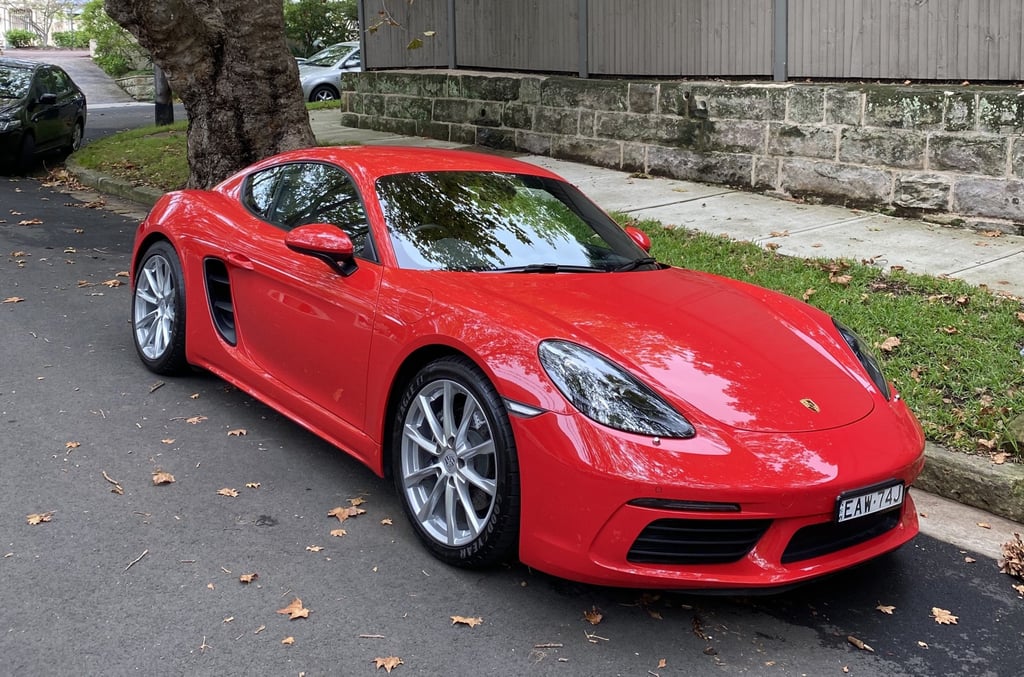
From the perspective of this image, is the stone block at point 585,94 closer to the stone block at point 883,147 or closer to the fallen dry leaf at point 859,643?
the stone block at point 883,147

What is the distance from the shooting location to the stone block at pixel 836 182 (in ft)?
31.9

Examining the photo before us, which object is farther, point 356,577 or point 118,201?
point 118,201

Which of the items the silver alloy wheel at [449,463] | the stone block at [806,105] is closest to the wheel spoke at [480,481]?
the silver alloy wheel at [449,463]

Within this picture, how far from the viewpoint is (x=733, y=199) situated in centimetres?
1055

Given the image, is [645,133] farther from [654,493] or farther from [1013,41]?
[654,493]

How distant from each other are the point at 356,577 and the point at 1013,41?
7477 millimetres

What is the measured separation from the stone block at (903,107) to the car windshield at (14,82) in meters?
11.2

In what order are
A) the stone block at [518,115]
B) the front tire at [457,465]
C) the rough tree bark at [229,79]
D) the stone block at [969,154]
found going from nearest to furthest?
the front tire at [457,465] → the stone block at [969,154] → the rough tree bark at [229,79] → the stone block at [518,115]

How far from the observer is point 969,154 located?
9.03 m

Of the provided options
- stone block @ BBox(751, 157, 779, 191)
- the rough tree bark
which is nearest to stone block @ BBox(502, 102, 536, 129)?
the rough tree bark

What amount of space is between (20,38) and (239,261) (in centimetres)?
4218

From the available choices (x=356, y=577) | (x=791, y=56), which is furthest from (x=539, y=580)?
(x=791, y=56)

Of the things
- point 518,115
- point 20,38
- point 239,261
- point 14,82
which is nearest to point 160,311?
point 239,261

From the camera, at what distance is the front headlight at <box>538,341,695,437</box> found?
3.58m
